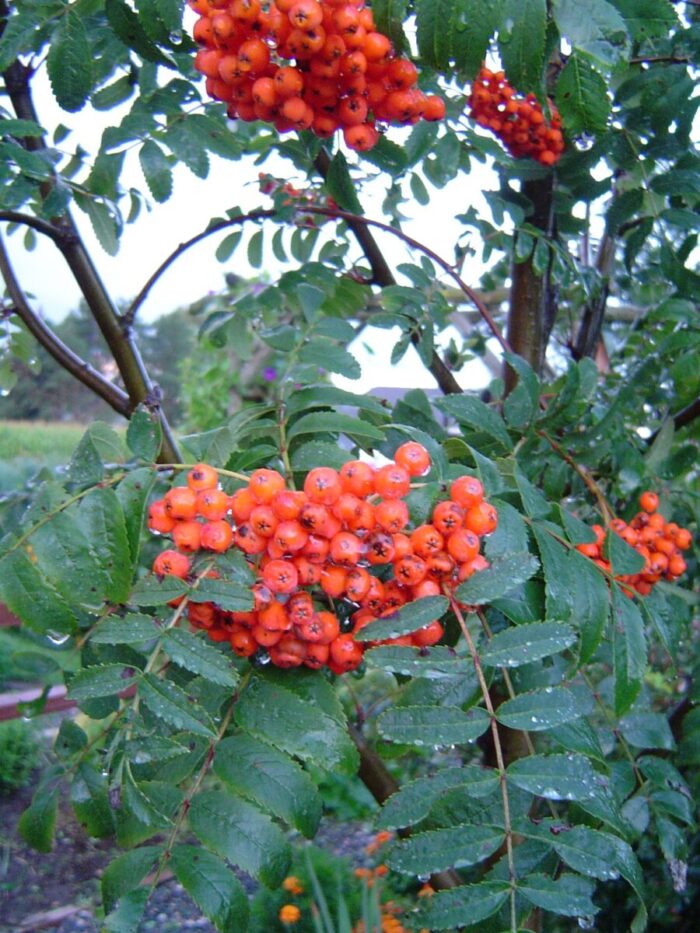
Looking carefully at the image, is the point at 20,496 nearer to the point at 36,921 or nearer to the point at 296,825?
the point at 296,825

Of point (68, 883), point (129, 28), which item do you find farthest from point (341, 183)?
point (68, 883)

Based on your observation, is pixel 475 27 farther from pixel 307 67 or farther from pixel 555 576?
pixel 555 576

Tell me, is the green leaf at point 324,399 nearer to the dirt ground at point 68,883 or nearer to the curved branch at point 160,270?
the curved branch at point 160,270

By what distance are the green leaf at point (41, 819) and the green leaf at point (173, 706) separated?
330mm

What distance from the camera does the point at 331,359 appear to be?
94 centimetres

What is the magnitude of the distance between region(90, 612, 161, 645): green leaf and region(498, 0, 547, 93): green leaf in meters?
0.58

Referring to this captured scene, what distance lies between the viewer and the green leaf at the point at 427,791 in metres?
0.60

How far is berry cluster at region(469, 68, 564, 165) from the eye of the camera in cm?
131

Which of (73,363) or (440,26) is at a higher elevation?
(440,26)

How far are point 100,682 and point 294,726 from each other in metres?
0.16

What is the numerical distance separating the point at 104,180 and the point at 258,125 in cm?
62

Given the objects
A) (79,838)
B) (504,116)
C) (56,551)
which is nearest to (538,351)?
(504,116)

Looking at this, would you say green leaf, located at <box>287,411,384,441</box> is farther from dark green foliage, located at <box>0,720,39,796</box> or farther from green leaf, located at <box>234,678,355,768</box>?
dark green foliage, located at <box>0,720,39,796</box>

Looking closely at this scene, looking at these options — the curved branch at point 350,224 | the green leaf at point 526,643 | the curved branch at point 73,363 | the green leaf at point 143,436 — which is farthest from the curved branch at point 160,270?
the green leaf at point 526,643
